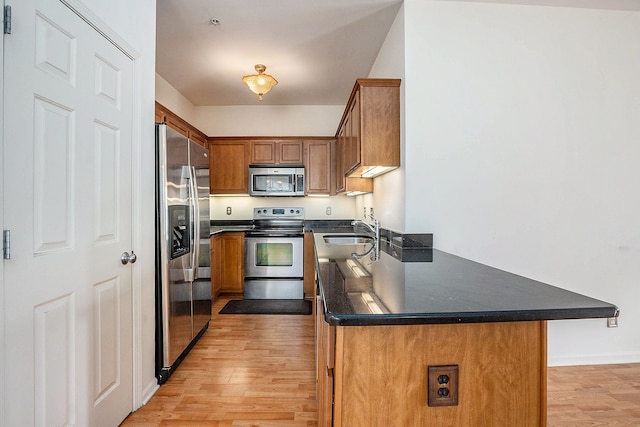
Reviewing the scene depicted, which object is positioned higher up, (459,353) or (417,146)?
(417,146)

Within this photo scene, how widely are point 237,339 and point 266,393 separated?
3.03 feet

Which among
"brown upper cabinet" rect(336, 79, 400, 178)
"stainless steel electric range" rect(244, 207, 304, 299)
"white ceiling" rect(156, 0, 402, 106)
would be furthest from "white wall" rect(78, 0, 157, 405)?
"stainless steel electric range" rect(244, 207, 304, 299)

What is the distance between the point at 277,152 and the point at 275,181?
0.41 meters

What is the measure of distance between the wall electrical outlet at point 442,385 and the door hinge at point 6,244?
1.45 metres

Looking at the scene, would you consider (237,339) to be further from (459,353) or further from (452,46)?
(452,46)

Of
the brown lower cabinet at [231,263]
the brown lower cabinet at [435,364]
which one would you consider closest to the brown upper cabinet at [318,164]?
the brown lower cabinet at [231,263]

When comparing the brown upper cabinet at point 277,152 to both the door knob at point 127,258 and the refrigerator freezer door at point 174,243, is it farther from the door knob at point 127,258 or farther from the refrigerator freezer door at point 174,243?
the door knob at point 127,258

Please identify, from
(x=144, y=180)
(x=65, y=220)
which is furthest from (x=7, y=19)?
(x=144, y=180)

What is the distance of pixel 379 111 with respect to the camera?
7.52 feet

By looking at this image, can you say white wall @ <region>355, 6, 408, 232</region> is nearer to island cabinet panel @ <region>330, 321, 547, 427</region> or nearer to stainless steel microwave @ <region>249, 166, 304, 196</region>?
island cabinet panel @ <region>330, 321, 547, 427</region>

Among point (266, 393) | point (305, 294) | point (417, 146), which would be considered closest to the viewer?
point (266, 393)

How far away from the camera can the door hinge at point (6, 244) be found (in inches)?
42.2

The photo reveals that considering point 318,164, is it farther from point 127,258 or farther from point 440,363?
point 440,363

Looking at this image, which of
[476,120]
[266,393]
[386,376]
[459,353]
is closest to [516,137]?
[476,120]
